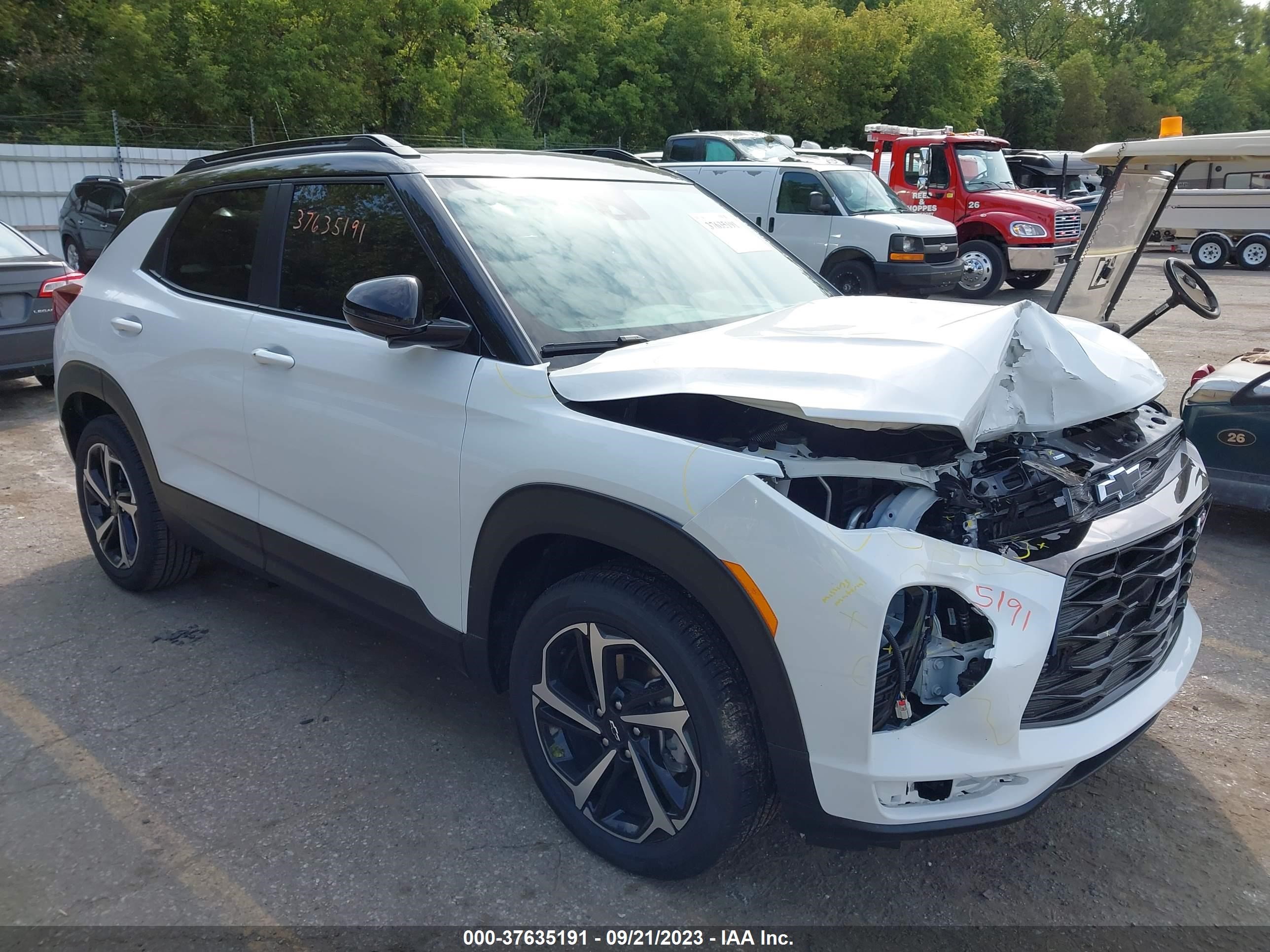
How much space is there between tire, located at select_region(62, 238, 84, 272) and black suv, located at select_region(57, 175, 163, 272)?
0.05 feet

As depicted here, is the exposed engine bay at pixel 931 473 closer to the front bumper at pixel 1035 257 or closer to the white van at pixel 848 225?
the white van at pixel 848 225

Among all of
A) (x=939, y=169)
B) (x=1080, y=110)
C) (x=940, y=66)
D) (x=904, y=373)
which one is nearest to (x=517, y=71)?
(x=940, y=66)

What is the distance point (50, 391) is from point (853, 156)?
14.2 m

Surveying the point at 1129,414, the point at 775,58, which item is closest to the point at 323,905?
the point at 1129,414

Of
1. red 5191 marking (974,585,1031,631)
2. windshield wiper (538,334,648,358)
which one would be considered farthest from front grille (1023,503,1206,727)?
windshield wiper (538,334,648,358)

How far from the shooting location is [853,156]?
18875 millimetres

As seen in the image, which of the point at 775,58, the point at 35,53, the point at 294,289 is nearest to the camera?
the point at 294,289

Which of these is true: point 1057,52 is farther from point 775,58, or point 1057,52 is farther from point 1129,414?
point 1129,414

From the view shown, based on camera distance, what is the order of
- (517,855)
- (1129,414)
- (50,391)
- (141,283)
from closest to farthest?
(517,855), (1129,414), (141,283), (50,391)

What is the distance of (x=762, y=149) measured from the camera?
17.6 meters

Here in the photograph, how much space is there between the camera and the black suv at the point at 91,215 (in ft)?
47.0

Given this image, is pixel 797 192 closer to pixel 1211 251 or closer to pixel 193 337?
pixel 1211 251

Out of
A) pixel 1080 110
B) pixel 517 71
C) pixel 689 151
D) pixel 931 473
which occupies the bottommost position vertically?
pixel 689 151

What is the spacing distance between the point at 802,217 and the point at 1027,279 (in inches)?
190
